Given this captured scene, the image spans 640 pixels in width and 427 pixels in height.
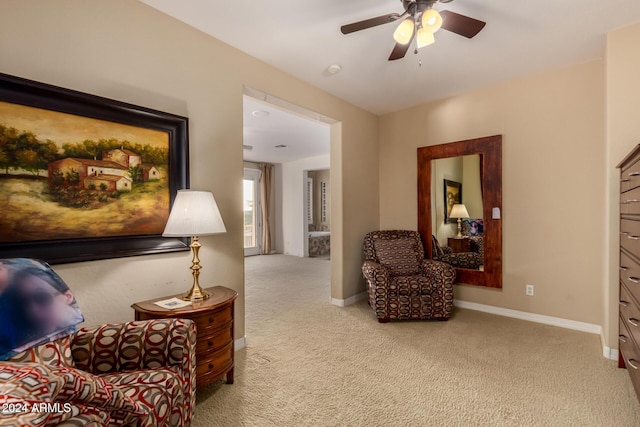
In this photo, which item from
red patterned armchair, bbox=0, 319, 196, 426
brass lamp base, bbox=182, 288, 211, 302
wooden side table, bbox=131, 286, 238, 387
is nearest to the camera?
red patterned armchair, bbox=0, 319, 196, 426

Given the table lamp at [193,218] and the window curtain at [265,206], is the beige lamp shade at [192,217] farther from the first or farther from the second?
the window curtain at [265,206]

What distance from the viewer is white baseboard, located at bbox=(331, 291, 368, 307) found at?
376 centimetres

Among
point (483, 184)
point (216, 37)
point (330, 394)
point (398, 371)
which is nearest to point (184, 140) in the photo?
point (216, 37)

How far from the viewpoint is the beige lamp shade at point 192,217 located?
6.07 feet

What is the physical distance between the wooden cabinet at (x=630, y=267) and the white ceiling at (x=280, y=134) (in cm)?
283

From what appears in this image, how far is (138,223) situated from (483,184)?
11.4 ft

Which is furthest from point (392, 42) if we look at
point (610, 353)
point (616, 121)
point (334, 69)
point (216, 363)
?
point (610, 353)

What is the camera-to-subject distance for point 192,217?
6.16ft

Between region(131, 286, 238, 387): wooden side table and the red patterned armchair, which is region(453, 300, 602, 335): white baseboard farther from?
the red patterned armchair

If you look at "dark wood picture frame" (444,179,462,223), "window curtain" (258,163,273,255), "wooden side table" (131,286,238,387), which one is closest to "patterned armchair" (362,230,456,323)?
"dark wood picture frame" (444,179,462,223)

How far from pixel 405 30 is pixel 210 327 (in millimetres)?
2201

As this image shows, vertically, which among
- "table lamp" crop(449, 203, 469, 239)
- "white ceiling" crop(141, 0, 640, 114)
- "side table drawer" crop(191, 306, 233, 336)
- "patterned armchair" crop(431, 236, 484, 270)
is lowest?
Result: "side table drawer" crop(191, 306, 233, 336)

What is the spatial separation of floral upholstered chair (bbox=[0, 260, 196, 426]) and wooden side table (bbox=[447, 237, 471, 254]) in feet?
10.4

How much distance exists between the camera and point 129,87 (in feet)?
6.49
